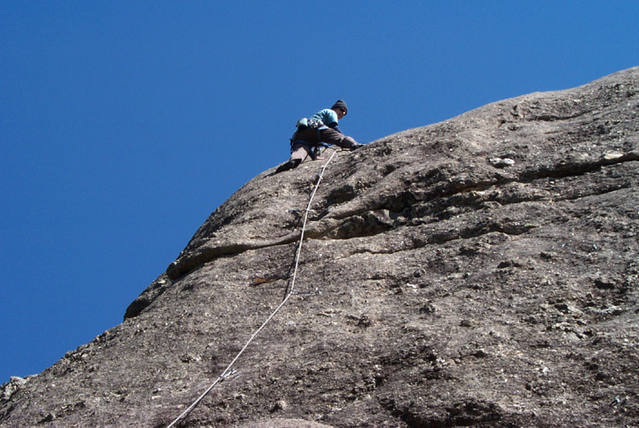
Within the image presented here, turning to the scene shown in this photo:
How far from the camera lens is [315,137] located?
10133 millimetres

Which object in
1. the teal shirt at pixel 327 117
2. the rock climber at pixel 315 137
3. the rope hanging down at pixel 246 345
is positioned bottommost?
the rope hanging down at pixel 246 345

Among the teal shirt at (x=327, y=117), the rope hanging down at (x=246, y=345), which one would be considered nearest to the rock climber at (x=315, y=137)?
the teal shirt at (x=327, y=117)

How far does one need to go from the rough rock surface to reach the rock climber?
108 centimetres

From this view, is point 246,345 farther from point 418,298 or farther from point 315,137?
point 315,137

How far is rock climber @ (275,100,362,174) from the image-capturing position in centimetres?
949

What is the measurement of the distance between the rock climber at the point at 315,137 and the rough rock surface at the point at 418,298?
108 centimetres

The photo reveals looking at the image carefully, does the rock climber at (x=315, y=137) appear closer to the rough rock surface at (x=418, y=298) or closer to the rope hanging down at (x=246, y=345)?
the rough rock surface at (x=418, y=298)

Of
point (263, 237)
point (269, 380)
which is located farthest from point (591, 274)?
point (263, 237)

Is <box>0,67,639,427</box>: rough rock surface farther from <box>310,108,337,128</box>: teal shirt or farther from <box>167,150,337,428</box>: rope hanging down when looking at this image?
<box>310,108,337,128</box>: teal shirt

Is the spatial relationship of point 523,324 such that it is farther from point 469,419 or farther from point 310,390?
point 310,390

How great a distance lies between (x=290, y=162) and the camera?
30.5ft

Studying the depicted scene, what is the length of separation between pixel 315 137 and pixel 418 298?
199 inches

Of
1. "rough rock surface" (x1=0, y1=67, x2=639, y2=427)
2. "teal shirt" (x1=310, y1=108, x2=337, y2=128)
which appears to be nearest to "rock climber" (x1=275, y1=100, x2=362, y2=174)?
"teal shirt" (x1=310, y1=108, x2=337, y2=128)

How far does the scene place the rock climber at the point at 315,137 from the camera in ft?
31.1
